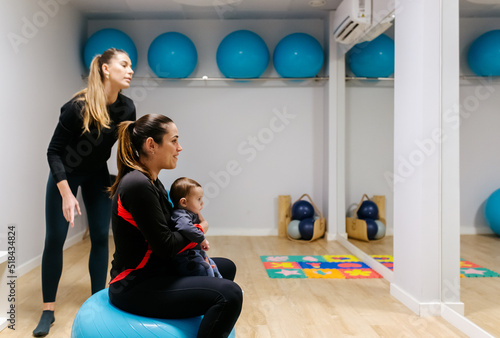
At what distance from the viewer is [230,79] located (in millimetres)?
4688

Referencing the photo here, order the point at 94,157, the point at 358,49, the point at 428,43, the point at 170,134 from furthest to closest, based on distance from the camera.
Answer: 1. the point at 358,49
2. the point at 428,43
3. the point at 94,157
4. the point at 170,134

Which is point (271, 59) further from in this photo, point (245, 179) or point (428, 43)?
point (428, 43)

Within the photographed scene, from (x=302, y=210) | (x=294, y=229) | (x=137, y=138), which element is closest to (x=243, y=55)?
(x=302, y=210)

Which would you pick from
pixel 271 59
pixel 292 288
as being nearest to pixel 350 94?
pixel 271 59

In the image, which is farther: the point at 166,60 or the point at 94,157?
the point at 166,60

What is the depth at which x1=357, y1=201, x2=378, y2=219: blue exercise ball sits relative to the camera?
12.2 ft

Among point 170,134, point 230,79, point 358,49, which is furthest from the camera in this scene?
point 230,79

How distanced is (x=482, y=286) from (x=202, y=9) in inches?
138

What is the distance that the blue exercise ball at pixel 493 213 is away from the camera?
2165 mm

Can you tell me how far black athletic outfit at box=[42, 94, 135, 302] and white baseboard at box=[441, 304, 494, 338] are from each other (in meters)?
1.75

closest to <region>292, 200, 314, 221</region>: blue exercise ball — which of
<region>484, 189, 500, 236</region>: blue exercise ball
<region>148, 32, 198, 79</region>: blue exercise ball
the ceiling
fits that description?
<region>148, 32, 198, 79</region>: blue exercise ball

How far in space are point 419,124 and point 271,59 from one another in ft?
8.62

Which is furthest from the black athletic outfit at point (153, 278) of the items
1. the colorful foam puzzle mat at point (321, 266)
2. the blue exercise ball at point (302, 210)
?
the blue exercise ball at point (302, 210)

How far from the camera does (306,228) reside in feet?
14.5
